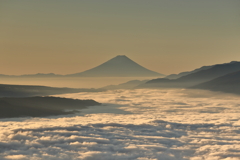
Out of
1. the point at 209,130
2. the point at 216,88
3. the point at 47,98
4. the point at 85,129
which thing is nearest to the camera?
the point at 85,129

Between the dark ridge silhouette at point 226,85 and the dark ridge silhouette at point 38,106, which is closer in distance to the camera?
the dark ridge silhouette at point 38,106

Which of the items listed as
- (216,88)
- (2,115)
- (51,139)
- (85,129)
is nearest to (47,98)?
(2,115)

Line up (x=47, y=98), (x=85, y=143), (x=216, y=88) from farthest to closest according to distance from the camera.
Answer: (x=216, y=88) < (x=47, y=98) < (x=85, y=143)

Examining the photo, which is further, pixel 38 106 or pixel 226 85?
pixel 226 85

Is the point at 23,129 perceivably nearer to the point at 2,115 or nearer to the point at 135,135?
the point at 135,135

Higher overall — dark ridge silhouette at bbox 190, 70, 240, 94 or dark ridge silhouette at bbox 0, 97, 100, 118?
dark ridge silhouette at bbox 190, 70, 240, 94

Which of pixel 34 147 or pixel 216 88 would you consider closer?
pixel 34 147

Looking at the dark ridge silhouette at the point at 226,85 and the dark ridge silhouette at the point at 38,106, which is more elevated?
the dark ridge silhouette at the point at 226,85

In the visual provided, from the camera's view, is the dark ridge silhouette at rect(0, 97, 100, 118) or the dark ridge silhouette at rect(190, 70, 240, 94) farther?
the dark ridge silhouette at rect(190, 70, 240, 94)
